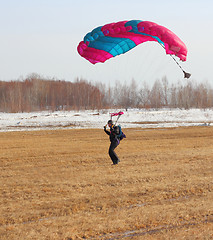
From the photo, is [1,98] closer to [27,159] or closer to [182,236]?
[27,159]

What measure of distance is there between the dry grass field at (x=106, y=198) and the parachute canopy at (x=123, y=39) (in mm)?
4290

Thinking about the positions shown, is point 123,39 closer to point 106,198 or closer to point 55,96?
point 106,198

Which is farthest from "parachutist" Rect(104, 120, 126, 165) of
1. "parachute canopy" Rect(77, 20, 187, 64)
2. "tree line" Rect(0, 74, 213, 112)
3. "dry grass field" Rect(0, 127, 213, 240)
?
"tree line" Rect(0, 74, 213, 112)

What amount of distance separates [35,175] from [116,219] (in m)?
4.84

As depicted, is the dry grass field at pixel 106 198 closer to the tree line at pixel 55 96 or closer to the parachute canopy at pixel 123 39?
the parachute canopy at pixel 123 39

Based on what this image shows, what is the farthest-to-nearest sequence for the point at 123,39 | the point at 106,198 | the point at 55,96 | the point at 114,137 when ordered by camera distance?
the point at 55,96 < the point at 123,39 < the point at 114,137 < the point at 106,198

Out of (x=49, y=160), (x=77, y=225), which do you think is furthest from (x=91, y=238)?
(x=49, y=160)

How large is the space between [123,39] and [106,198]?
7618mm

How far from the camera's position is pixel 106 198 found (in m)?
7.49

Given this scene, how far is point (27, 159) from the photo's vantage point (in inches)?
535

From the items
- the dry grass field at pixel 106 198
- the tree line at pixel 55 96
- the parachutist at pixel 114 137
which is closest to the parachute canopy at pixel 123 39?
the parachutist at pixel 114 137

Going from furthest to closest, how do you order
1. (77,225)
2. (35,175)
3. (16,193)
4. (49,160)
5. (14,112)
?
(14,112)
(49,160)
(35,175)
(16,193)
(77,225)

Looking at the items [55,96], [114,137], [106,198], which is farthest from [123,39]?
[55,96]

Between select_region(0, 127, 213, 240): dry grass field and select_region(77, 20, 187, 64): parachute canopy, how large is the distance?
4.29m
